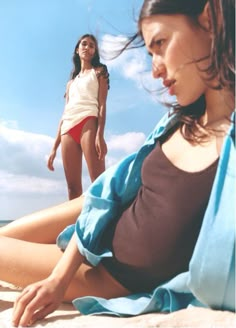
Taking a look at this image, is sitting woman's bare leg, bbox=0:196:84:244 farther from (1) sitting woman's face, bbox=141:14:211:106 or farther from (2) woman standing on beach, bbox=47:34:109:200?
(2) woman standing on beach, bbox=47:34:109:200

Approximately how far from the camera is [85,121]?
3.79 meters

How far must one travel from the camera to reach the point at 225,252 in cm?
109

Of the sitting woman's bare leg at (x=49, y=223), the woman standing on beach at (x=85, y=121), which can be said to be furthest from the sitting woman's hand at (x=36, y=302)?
the woman standing on beach at (x=85, y=121)

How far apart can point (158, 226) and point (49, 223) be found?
576mm

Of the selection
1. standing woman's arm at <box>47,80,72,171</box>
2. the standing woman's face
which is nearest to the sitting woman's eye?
Answer: the standing woman's face

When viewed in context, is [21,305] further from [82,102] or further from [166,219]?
[82,102]

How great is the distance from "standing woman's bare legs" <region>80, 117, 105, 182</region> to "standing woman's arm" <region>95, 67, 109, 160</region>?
41 mm

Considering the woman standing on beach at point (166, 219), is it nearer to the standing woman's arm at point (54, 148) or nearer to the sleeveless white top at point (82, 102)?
the sleeveless white top at point (82, 102)

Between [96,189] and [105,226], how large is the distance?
0.16 metres

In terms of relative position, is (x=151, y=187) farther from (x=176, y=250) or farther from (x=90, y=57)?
(x=90, y=57)

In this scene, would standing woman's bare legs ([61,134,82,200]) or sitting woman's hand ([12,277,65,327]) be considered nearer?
sitting woman's hand ([12,277,65,327])

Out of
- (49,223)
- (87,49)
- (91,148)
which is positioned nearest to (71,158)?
(91,148)

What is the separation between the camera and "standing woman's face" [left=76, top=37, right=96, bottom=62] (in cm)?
410

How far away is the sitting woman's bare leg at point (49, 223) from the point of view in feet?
5.73
